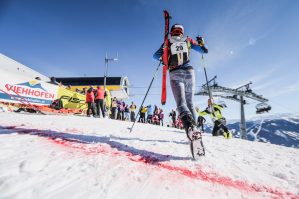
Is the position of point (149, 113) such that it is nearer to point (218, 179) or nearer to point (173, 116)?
point (173, 116)

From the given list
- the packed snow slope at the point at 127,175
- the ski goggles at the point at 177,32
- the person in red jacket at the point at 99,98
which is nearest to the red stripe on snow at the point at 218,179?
the packed snow slope at the point at 127,175

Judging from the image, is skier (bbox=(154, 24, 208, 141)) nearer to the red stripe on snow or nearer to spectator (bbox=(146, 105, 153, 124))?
the red stripe on snow

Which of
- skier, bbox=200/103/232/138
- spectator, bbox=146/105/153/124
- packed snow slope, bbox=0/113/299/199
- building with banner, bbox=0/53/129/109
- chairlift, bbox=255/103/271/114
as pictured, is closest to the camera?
packed snow slope, bbox=0/113/299/199

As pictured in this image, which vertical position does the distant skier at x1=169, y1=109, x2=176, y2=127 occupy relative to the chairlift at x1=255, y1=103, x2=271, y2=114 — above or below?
below

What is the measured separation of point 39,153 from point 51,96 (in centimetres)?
1017

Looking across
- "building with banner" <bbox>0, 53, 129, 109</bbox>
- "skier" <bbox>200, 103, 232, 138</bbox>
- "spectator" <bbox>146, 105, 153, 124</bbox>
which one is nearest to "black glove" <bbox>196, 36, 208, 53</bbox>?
"skier" <bbox>200, 103, 232, 138</bbox>

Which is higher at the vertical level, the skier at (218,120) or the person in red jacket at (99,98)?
the person in red jacket at (99,98)

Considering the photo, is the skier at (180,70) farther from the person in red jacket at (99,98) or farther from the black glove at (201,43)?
the person in red jacket at (99,98)

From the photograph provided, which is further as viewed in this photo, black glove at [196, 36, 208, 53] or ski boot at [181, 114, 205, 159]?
black glove at [196, 36, 208, 53]

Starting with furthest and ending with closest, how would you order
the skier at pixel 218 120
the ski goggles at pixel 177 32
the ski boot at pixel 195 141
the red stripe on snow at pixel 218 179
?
1. the skier at pixel 218 120
2. the ski goggles at pixel 177 32
3. the ski boot at pixel 195 141
4. the red stripe on snow at pixel 218 179

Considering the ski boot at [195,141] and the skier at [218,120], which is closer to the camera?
the ski boot at [195,141]

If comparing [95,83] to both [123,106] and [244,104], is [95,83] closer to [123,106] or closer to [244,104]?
[123,106]

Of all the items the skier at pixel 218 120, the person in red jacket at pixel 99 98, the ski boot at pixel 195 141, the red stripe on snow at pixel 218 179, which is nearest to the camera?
the red stripe on snow at pixel 218 179

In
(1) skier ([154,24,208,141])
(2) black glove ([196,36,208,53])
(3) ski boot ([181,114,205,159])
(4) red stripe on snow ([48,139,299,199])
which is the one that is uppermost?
(2) black glove ([196,36,208,53])
